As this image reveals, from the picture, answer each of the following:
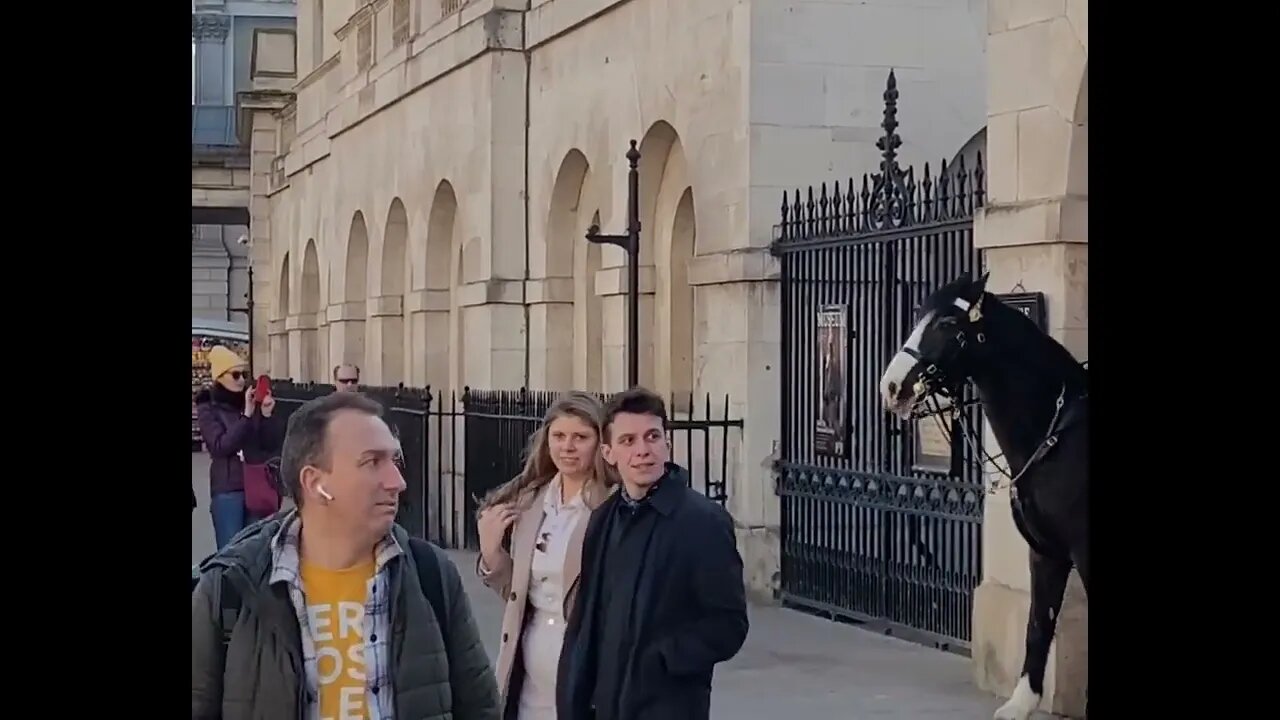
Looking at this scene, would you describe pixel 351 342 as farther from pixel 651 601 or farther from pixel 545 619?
pixel 651 601

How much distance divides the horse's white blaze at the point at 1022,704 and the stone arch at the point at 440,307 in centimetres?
1457

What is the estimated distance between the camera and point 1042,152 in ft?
33.2

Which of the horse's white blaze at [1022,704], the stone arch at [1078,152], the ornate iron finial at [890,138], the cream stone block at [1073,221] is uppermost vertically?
the ornate iron finial at [890,138]

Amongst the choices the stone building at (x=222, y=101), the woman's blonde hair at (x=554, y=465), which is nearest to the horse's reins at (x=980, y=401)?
the woman's blonde hair at (x=554, y=465)

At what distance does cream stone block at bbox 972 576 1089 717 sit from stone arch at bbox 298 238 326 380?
76.8ft

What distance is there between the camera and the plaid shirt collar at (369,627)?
4.57 metres

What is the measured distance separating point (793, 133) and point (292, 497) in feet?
33.5

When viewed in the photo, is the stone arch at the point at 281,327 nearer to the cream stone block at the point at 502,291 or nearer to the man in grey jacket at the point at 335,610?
the cream stone block at the point at 502,291

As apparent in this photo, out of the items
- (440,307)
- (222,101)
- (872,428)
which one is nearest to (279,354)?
(440,307)
